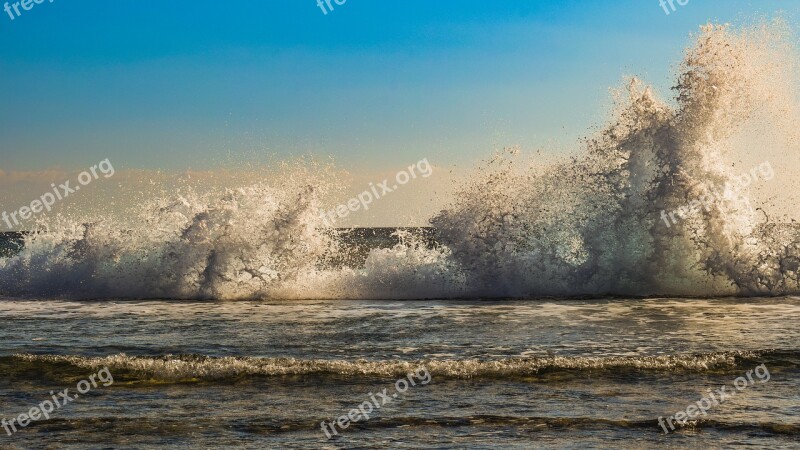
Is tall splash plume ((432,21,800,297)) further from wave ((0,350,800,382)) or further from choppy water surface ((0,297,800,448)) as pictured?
wave ((0,350,800,382))

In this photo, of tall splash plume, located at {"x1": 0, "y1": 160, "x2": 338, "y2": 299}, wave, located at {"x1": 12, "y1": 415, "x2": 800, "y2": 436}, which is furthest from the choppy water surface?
tall splash plume, located at {"x1": 0, "y1": 160, "x2": 338, "y2": 299}

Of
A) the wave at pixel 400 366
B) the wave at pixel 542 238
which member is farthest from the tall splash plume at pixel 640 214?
the wave at pixel 400 366

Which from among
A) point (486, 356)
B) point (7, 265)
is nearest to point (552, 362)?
point (486, 356)

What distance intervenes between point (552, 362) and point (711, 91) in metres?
14.4

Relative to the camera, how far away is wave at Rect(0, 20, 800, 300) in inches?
903

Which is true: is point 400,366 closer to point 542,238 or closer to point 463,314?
point 463,314

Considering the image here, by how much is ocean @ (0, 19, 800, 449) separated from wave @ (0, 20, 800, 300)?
2.4 inches

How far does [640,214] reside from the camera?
2356 cm

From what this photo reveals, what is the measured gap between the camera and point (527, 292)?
2294 centimetres

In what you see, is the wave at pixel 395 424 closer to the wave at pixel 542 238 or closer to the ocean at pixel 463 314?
the ocean at pixel 463 314

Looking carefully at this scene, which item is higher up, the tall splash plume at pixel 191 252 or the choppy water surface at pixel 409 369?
the tall splash plume at pixel 191 252

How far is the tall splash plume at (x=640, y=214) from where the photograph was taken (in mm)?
22812

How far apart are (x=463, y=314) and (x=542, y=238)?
5988 millimetres

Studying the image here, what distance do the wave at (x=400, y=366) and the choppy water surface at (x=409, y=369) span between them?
3cm
